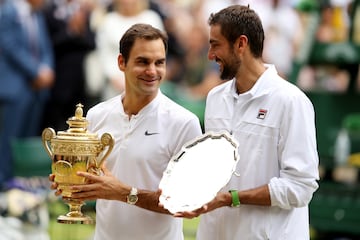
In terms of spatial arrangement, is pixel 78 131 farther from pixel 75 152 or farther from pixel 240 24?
pixel 240 24

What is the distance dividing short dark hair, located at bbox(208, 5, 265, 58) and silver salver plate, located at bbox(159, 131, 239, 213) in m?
0.52

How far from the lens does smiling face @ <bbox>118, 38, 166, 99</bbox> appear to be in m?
6.91

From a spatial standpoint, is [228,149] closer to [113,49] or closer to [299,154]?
[299,154]

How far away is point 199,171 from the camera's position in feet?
22.3

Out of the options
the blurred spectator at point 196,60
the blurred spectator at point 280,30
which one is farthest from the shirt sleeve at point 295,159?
the blurred spectator at point 196,60

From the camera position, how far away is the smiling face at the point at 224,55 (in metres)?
6.77

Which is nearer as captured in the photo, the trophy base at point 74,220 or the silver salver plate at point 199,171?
the silver salver plate at point 199,171

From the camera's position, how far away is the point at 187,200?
21.5ft

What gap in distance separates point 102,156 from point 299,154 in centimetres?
110

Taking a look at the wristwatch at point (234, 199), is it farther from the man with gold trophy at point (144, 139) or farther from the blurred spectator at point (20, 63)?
the blurred spectator at point (20, 63)

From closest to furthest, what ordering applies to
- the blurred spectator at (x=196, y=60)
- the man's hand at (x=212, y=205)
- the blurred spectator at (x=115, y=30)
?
the man's hand at (x=212, y=205), the blurred spectator at (x=115, y=30), the blurred spectator at (x=196, y=60)

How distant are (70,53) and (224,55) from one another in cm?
788

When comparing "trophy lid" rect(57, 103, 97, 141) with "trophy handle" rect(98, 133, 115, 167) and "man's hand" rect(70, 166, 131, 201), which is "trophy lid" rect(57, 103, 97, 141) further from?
"man's hand" rect(70, 166, 131, 201)

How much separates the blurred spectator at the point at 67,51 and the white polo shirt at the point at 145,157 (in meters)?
7.33
